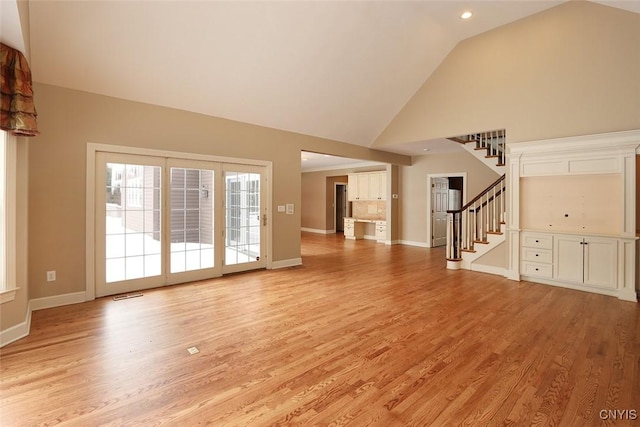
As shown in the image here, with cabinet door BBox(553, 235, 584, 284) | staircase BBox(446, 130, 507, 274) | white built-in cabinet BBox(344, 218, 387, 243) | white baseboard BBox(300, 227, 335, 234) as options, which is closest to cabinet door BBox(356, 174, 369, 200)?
white built-in cabinet BBox(344, 218, 387, 243)

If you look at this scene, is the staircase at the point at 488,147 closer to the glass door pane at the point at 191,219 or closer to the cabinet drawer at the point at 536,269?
the cabinet drawer at the point at 536,269

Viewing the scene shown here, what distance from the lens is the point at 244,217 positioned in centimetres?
555

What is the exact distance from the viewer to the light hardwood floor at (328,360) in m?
1.86

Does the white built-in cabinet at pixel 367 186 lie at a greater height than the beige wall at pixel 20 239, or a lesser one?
greater

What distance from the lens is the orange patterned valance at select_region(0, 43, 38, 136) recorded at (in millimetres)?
2598

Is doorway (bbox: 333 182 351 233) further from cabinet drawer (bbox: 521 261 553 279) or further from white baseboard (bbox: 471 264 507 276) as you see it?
cabinet drawer (bbox: 521 261 553 279)

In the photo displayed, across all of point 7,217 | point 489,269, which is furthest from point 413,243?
point 7,217

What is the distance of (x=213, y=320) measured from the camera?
3.33 metres

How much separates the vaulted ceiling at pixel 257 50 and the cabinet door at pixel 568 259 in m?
3.04

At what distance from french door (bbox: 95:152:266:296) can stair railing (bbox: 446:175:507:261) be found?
3792 mm

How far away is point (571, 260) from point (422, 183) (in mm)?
4732

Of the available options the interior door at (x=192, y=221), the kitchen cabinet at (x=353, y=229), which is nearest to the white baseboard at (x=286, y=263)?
the interior door at (x=192, y=221)

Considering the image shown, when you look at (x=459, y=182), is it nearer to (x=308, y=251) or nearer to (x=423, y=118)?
(x=423, y=118)

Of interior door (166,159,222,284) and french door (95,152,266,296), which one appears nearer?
french door (95,152,266,296)
